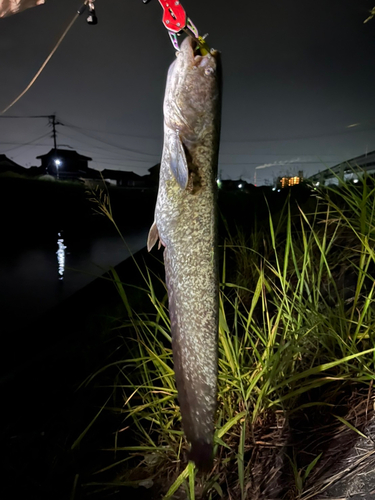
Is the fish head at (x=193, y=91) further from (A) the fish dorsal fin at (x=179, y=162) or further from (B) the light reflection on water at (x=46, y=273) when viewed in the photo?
(B) the light reflection on water at (x=46, y=273)

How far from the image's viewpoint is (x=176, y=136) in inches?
39.6

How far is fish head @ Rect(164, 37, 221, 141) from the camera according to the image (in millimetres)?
985

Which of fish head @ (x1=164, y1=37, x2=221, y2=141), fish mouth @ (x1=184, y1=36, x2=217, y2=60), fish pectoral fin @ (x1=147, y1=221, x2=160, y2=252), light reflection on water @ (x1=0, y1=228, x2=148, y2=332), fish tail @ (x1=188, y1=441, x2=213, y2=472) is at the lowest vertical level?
light reflection on water @ (x1=0, y1=228, x2=148, y2=332)

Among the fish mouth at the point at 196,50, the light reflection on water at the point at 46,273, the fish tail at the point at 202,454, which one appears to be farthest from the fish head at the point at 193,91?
the light reflection on water at the point at 46,273

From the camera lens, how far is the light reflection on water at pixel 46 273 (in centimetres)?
520

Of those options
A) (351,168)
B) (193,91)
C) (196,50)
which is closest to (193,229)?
(193,91)

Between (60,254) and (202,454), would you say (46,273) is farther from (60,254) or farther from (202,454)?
(202,454)

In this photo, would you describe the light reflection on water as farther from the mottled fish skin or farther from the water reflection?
the mottled fish skin

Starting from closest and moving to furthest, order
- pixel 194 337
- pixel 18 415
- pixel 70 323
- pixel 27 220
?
pixel 194 337 < pixel 18 415 < pixel 70 323 < pixel 27 220

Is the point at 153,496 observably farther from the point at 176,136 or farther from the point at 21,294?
the point at 21,294

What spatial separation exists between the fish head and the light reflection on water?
208cm

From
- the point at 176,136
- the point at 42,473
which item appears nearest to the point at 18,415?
the point at 42,473

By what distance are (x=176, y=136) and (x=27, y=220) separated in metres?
12.5

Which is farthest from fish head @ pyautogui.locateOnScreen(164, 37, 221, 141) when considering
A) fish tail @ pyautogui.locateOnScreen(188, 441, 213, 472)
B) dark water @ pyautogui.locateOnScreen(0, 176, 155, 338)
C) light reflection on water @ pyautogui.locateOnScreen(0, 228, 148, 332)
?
dark water @ pyautogui.locateOnScreen(0, 176, 155, 338)
